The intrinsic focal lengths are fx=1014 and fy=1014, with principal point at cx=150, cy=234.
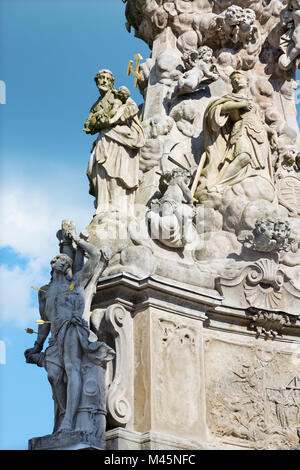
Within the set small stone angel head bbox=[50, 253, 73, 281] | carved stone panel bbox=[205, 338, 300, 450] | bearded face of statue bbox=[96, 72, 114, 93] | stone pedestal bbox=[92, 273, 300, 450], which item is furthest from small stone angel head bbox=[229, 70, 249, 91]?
small stone angel head bbox=[50, 253, 73, 281]

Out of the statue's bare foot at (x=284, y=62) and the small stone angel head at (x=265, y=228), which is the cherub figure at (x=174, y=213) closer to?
the small stone angel head at (x=265, y=228)

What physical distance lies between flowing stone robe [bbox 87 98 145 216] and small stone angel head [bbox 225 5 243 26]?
101 inches

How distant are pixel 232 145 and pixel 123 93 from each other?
1.68 metres

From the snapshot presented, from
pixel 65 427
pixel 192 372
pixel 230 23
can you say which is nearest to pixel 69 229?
pixel 192 372

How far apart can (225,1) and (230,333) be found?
537 cm

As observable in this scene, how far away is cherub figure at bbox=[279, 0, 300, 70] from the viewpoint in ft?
49.3

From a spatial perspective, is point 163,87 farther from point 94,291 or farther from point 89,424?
point 89,424

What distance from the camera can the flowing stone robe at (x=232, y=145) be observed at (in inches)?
531

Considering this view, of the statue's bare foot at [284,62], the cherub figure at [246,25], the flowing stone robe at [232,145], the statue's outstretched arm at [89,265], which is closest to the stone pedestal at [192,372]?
the statue's outstretched arm at [89,265]

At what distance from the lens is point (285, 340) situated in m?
12.8

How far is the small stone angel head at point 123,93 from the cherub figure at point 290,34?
3061 mm

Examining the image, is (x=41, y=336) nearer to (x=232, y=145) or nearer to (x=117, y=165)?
(x=117, y=165)

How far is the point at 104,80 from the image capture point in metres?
13.3

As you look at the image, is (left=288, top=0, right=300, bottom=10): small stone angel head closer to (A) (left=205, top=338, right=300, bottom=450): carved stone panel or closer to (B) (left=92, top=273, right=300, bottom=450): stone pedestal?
(B) (left=92, top=273, right=300, bottom=450): stone pedestal
